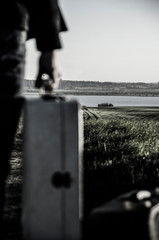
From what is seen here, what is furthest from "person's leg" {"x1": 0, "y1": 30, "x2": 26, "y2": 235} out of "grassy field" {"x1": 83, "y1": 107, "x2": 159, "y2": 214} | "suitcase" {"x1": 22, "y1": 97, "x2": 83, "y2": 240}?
"grassy field" {"x1": 83, "y1": 107, "x2": 159, "y2": 214}

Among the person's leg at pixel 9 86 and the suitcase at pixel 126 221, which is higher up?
the person's leg at pixel 9 86

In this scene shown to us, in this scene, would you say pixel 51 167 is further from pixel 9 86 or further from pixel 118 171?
pixel 118 171

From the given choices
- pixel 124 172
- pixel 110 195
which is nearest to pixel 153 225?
pixel 110 195

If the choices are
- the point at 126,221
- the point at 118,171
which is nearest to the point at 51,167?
the point at 126,221

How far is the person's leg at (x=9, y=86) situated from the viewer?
1.85 m

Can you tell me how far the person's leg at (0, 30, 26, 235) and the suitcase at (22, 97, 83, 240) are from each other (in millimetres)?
162

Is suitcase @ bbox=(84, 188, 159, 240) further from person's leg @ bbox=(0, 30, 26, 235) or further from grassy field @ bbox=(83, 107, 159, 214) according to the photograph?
grassy field @ bbox=(83, 107, 159, 214)

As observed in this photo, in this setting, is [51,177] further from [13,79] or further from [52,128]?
[13,79]

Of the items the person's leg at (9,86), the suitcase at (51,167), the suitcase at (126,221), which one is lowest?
the suitcase at (126,221)

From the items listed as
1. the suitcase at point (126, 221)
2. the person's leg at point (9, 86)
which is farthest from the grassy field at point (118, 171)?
the person's leg at point (9, 86)

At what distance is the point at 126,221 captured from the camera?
1694 mm

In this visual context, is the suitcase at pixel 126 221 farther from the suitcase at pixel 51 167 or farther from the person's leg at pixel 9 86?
the person's leg at pixel 9 86

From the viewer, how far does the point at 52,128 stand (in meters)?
1.76

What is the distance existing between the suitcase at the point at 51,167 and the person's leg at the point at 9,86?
16 centimetres
